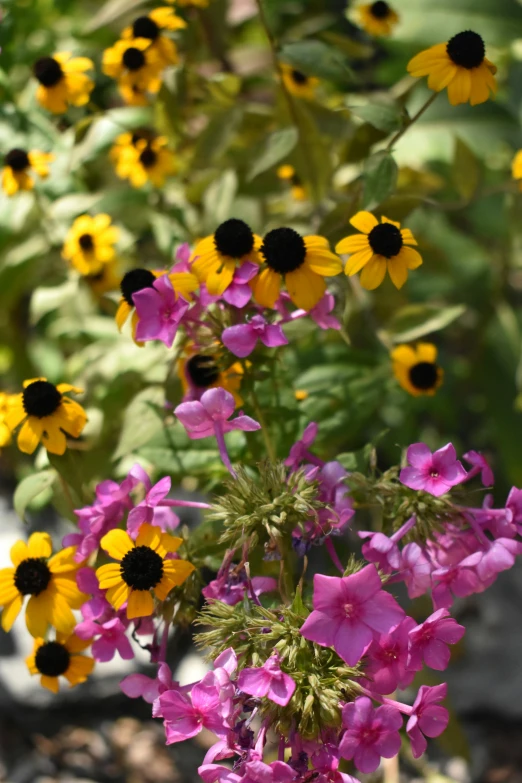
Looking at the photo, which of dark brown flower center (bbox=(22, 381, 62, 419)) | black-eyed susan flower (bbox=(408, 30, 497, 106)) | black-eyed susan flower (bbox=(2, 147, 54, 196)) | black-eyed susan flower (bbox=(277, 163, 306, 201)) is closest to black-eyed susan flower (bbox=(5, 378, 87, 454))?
dark brown flower center (bbox=(22, 381, 62, 419))

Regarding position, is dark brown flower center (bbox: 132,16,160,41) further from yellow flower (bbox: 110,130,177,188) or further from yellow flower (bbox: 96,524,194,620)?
yellow flower (bbox: 96,524,194,620)

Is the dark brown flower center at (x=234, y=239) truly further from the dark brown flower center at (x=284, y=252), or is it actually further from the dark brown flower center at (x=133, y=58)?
the dark brown flower center at (x=133, y=58)

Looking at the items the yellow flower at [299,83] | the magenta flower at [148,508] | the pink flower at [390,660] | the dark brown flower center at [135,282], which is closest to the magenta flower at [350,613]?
the pink flower at [390,660]

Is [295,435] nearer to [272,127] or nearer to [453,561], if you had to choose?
[453,561]

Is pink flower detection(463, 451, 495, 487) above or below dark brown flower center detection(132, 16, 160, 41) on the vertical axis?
below

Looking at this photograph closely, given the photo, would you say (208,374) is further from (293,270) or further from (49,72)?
(49,72)

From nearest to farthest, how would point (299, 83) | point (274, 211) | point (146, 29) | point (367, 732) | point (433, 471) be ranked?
point (367, 732)
point (433, 471)
point (146, 29)
point (299, 83)
point (274, 211)

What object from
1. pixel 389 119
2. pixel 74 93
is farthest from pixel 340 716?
pixel 74 93

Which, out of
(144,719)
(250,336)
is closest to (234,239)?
(250,336)
